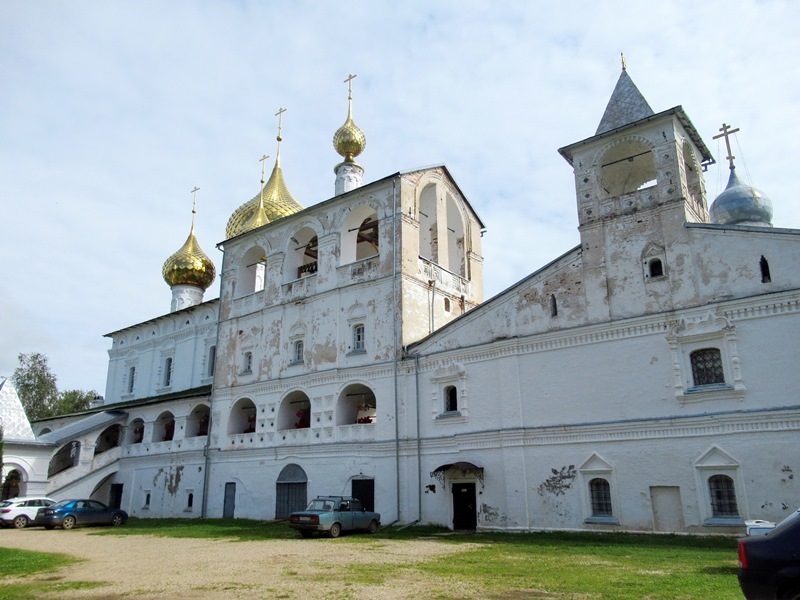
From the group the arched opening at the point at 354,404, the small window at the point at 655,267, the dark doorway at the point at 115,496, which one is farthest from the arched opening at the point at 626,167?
the dark doorway at the point at 115,496

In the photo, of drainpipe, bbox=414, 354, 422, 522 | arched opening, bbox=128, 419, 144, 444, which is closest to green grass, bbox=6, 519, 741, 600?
drainpipe, bbox=414, 354, 422, 522

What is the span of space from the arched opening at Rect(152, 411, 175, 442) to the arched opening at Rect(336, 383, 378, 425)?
11.0m

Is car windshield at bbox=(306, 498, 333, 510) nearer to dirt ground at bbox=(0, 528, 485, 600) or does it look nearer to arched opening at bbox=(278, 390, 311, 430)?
dirt ground at bbox=(0, 528, 485, 600)

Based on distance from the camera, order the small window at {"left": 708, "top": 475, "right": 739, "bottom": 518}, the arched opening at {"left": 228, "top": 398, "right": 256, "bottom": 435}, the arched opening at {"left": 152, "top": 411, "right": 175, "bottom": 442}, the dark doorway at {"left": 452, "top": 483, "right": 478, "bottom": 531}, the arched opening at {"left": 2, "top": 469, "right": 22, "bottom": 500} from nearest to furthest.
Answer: the small window at {"left": 708, "top": 475, "right": 739, "bottom": 518} → the dark doorway at {"left": 452, "top": 483, "right": 478, "bottom": 531} → the arched opening at {"left": 228, "top": 398, "right": 256, "bottom": 435} → the arched opening at {"left": 2, "top": 469, "right": 22, "bottom": 500} → the arched opening at {"left": 152, "top": 411, "right": 175, "bottom": 442}

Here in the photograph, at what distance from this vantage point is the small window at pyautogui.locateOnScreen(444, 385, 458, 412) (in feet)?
64.2

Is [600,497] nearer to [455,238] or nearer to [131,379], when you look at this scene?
[455,238]

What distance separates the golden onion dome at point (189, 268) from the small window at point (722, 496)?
1143 inches

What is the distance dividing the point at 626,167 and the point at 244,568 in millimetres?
15590

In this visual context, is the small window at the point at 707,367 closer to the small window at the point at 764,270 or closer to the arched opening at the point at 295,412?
the small window at the point at 764,270

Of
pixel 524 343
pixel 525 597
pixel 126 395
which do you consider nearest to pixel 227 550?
pixel 525 597

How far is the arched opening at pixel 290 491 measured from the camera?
2224 cm

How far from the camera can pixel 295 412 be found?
→ 24.7m

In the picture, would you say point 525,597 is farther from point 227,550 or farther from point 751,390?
point 751,390

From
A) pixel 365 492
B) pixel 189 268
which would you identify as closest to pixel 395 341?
pixel 365 492
